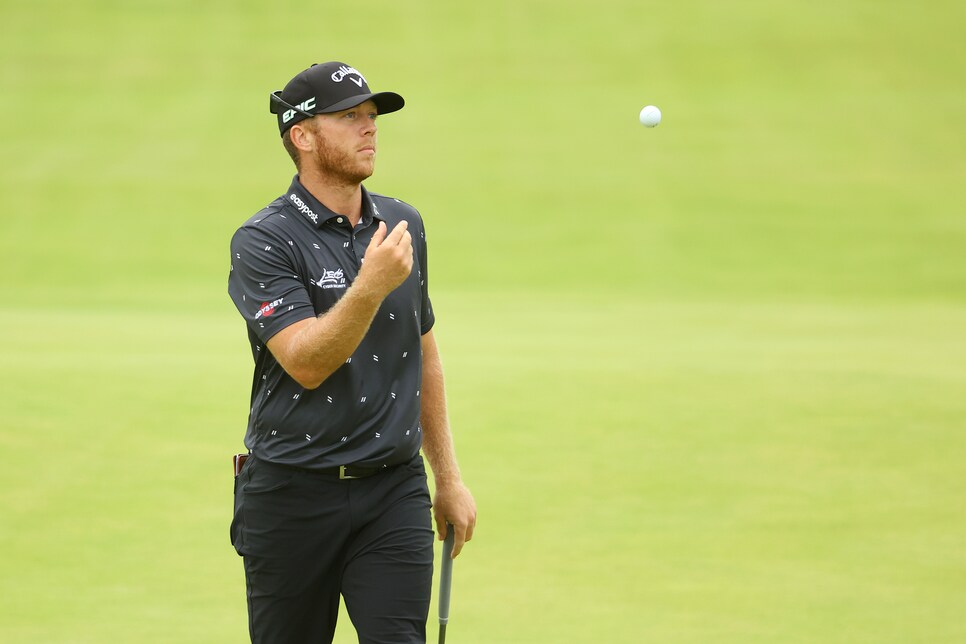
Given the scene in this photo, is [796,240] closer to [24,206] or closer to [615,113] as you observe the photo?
[615,113]

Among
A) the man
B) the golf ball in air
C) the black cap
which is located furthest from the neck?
the golf ball in air

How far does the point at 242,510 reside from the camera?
3.09m

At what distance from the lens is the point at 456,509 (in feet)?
10.8

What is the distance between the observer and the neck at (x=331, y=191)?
10.1 ft

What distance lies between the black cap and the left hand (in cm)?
92

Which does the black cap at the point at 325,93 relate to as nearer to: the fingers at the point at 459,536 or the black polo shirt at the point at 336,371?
the black polo shirt at the point at 336,371

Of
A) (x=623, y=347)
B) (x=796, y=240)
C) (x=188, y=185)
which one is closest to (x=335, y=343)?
(x=623, y=347)

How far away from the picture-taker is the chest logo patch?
2983 millimetres

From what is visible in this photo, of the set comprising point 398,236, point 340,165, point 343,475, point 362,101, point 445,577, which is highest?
point 362,101

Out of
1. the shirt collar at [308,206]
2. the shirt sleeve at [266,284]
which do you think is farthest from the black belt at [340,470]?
the shirt collar at [308,206]

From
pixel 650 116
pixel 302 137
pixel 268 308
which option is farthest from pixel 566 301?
pixel 268 308

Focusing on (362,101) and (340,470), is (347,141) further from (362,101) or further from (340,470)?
(340,470)

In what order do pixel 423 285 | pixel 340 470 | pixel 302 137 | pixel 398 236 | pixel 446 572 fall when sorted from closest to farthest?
pixel 398 236 → pixel 340 470 → pixel 302 137 → pixel 423 285 → pixel 446 572

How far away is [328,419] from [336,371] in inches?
4.0
